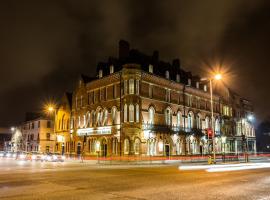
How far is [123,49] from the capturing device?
4925cm

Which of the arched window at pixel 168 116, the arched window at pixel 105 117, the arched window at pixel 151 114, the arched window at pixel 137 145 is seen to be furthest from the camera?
the arched window at pixel 168 116

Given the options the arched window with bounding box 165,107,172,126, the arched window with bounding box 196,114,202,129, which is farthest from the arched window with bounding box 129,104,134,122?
the arched window with bounding box 196,114,202,129

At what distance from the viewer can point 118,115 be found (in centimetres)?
4272

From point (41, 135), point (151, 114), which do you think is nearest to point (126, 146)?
point (151, 114)

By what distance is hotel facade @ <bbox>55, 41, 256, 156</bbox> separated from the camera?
137ft

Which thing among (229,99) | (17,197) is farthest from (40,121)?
(17,197)

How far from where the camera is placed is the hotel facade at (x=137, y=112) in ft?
137

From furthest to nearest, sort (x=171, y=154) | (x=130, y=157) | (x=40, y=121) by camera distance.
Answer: (x=40, y=121) < (x=171, y=154) < (x=130, y=157)

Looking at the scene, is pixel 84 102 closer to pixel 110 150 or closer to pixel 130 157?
pixel 110 150

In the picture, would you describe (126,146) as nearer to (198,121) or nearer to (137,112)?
(137,112)

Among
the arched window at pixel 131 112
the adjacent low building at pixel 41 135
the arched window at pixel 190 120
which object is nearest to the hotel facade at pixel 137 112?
the arched window at pixel 131 112

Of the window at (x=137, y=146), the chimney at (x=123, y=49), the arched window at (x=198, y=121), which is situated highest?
the chimney at (x=123, y=49)

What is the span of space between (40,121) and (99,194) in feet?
223

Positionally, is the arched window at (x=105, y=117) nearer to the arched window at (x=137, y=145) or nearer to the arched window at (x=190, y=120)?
the arched window at (x=137, y=145)
